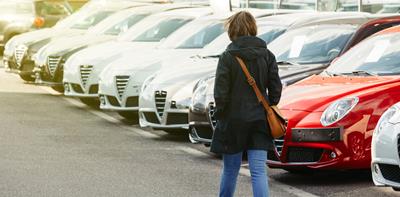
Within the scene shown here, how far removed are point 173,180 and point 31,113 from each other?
7.40m

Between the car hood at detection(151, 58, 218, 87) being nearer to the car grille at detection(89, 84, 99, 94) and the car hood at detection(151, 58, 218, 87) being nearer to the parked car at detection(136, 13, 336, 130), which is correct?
the parked car at detection(136, 13, 336, 130)

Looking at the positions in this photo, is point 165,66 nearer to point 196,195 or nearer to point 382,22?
point 382,22

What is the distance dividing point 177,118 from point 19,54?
31.7ft

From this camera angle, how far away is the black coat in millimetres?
8328

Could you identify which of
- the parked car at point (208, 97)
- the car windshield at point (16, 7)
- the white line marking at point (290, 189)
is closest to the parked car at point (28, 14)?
the car windshield at point (16, 7)

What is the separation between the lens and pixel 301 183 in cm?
1105

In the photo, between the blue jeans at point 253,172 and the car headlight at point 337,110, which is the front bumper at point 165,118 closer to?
the car headlight at point 337,110

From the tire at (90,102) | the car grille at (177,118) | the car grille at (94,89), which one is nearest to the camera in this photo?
the car grille at (177,118)

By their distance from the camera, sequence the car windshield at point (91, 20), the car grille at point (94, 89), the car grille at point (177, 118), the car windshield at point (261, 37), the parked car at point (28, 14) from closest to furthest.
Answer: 1. the car grille at point (177, 118)
2. the car windshield at point (261, 37)
3. the car grille at point (94, 89)
4. the car windshield at point (91, 20)
5. the parked car at point (28, 14)

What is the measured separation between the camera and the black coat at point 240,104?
8328 mm

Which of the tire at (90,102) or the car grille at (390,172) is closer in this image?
the car grille at (390,172)

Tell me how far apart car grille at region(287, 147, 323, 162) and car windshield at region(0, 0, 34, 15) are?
912 inches

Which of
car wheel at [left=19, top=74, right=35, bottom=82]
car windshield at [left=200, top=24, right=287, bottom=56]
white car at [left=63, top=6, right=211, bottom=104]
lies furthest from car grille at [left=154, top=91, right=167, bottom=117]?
car wheel at [left=19, top=74, right=35, bottom=82]

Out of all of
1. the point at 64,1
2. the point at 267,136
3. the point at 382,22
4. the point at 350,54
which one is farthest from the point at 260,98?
the point at 64,1
